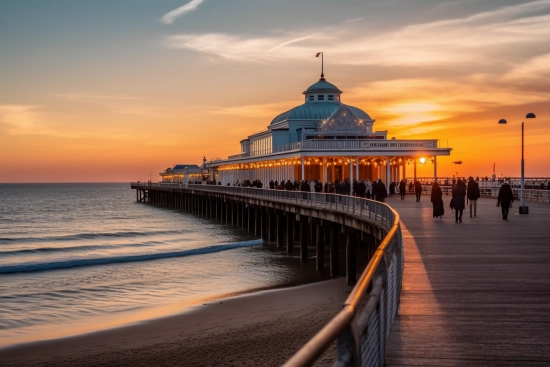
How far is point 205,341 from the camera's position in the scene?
16.2m

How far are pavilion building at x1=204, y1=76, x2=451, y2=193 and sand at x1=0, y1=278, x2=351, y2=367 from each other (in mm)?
33113

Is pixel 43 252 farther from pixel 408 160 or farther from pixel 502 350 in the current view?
pixel 502 350

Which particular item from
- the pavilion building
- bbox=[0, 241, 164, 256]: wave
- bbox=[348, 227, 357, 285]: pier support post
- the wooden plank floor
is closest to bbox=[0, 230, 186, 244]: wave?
bbox=[0, 241, 164, 256]: wave

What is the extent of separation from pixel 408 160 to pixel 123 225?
29.8m

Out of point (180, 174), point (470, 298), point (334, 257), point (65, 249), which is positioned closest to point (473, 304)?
point (470, 298)

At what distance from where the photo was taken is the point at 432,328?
7.81 meters

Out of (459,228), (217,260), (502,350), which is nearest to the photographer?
(502,350)

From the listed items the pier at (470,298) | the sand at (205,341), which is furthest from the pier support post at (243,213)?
the sand at (205,341)

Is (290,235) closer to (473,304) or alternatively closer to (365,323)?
(473,304)

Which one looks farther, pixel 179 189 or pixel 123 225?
pixel 179 189

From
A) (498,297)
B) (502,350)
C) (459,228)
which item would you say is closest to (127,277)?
(459,228)

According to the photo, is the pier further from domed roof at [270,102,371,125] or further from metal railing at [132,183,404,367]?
domed roof at [270,102,371,125]

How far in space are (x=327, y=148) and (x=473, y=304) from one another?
4678 cm

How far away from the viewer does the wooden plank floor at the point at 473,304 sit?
6.76 metres
